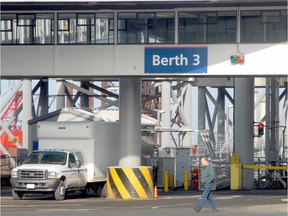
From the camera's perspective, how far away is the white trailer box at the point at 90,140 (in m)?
37.3

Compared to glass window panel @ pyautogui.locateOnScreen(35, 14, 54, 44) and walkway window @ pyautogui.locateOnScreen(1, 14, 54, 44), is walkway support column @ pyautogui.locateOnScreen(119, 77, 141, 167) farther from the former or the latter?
walkway window @ pyautogui.locateOnScreen(1, 14, 54, 44)

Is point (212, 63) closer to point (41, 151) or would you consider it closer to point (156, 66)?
point (156, 66)

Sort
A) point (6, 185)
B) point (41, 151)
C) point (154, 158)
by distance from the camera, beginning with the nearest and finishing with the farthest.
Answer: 1. point (41, 151)
2. point (154, 158)
3. point (6, 185)

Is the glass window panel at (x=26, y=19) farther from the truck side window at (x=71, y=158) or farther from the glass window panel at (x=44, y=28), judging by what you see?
the truck side window at (x=71, y=158)

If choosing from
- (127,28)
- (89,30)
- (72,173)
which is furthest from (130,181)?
(89,30)

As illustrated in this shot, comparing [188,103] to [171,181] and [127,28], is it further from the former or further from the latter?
[127,28]

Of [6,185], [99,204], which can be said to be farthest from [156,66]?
[6,185]

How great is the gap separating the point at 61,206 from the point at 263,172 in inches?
876

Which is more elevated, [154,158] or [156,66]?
[156,66]

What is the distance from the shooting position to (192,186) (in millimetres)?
47688

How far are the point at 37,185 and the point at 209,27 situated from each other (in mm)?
8071

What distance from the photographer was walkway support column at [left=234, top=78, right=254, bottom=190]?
44750 mm

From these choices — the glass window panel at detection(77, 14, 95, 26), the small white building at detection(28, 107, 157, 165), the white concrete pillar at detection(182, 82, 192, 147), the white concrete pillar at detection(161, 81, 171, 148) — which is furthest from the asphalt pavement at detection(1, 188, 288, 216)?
the white concrete pillar at detection(182, 82, 192, 147)

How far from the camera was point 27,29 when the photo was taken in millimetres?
34844
